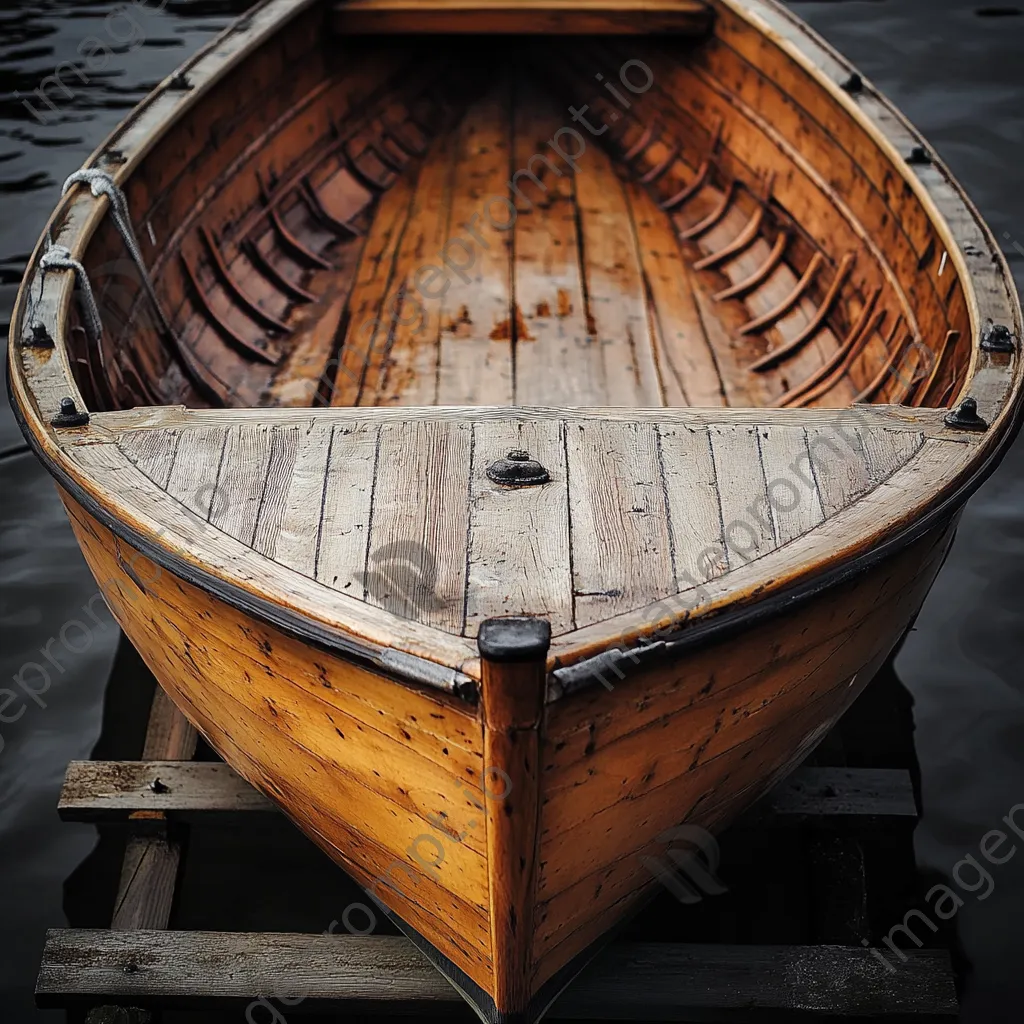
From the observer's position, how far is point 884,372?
356 cm

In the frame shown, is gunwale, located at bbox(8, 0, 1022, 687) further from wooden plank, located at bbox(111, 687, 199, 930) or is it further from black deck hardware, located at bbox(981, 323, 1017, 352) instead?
wooden plank, located at bbox(111, 687, 199, 930)

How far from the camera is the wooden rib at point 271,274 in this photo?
14.8ft

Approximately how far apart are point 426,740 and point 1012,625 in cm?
306

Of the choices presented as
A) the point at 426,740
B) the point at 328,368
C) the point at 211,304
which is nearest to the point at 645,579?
the point at 426,740

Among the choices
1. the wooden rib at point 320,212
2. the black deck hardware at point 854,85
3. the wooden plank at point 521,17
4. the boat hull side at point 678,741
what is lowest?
the boat hull side at point 678,741

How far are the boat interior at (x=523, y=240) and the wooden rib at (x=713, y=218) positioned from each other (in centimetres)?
2

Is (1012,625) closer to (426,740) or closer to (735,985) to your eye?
(735,985)

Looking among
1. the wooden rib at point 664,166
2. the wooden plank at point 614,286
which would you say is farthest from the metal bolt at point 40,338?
the wooden rib at point 664,166

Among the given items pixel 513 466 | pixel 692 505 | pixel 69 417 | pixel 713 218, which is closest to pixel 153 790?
pixel 69 417

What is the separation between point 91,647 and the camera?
426 centimetres

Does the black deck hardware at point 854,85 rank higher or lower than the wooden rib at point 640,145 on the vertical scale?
higher

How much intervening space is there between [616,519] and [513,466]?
9.8 inches

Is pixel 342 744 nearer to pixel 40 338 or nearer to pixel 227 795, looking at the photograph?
pixel 227 795

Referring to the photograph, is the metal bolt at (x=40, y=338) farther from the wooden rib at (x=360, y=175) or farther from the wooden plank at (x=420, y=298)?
the wooden rib at (x=360, y=175)
